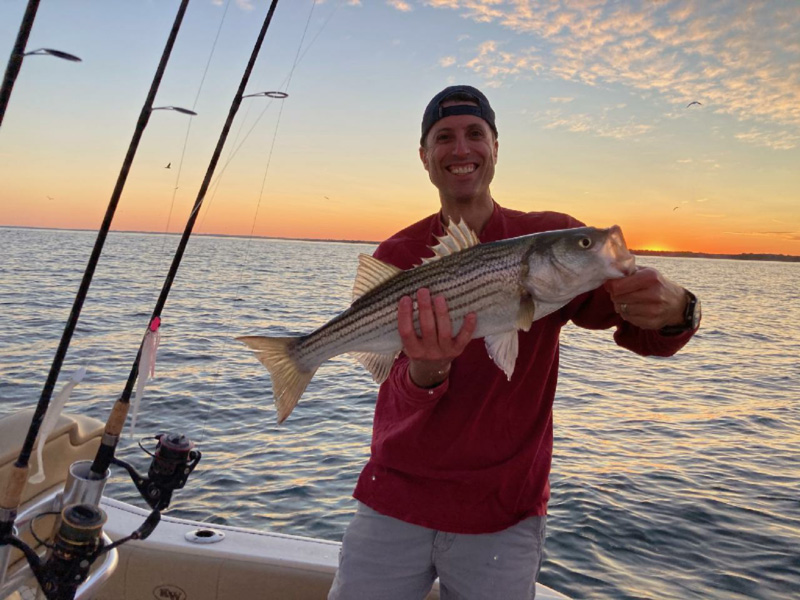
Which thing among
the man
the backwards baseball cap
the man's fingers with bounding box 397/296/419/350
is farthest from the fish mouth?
the backwards baseball cap

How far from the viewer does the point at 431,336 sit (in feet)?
12.3

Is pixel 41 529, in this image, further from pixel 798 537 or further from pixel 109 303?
pixel 109 303

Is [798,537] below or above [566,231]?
below

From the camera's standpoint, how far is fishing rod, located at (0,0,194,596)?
3.20m

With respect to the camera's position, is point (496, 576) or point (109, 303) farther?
point (109, 303)

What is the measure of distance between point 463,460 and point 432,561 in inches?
28.0

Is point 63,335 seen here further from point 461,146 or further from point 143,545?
point 461,146

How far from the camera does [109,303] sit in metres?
26.0

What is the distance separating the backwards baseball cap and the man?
1.59 m

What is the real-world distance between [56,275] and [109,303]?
14.5 meters

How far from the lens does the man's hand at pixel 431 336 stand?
147 inches

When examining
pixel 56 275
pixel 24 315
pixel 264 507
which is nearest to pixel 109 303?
pixel 24 315

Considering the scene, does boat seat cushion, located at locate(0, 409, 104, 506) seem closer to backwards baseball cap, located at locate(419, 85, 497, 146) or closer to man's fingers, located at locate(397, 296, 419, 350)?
man's fingers, located at locate(397, 296, 419, 350)

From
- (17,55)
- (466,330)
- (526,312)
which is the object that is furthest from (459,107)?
(17,55)
